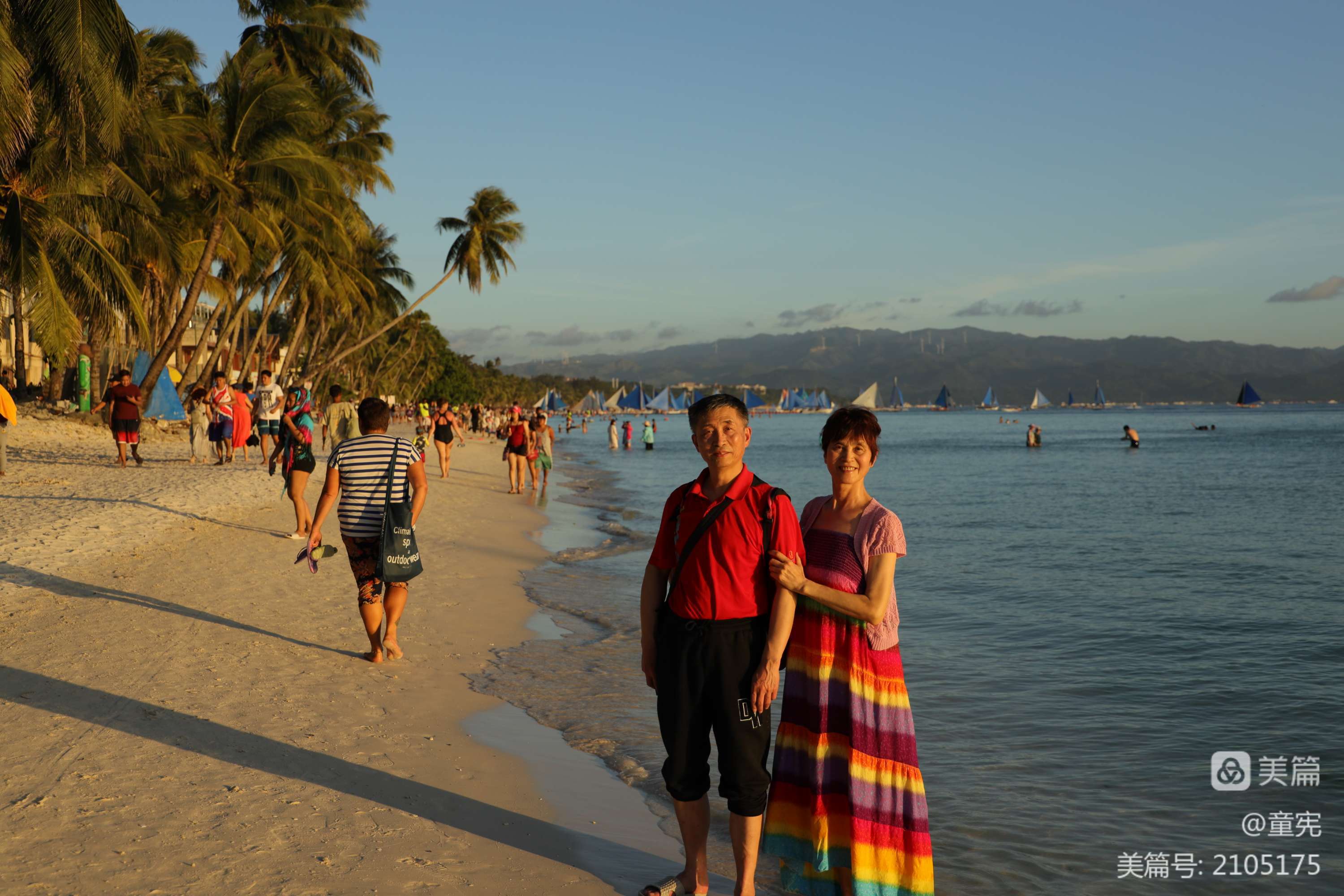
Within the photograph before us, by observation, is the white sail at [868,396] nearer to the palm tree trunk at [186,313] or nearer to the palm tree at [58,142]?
the palm tree trunk at [186,313]

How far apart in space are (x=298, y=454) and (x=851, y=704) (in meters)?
8.82

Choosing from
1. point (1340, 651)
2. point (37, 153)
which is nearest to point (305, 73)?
point (37, 153)

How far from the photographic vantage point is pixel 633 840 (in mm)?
4148

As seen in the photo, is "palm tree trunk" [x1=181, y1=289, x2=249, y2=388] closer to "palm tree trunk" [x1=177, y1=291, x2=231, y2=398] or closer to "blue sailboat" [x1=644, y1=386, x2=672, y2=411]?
"palm tree trunk" [x1=177, y1=291, x2=231, y2=398]

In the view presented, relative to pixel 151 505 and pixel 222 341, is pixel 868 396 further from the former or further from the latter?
pixel 151 505

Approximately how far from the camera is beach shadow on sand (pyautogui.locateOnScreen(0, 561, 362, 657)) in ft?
22.6

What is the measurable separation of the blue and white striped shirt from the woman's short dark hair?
11.1ft

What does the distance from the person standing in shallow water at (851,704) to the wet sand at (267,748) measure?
0.96 metres

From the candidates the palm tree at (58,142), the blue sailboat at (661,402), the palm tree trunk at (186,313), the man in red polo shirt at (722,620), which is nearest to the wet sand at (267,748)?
the man in red polo shirt at (722,620)

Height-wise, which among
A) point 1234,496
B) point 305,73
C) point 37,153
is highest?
point 305,73

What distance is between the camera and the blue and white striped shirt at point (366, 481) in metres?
5.84

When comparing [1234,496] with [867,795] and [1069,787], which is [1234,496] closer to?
[1069,787]

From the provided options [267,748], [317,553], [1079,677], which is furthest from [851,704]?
[1079,677]

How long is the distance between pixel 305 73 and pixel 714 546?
36054mm
